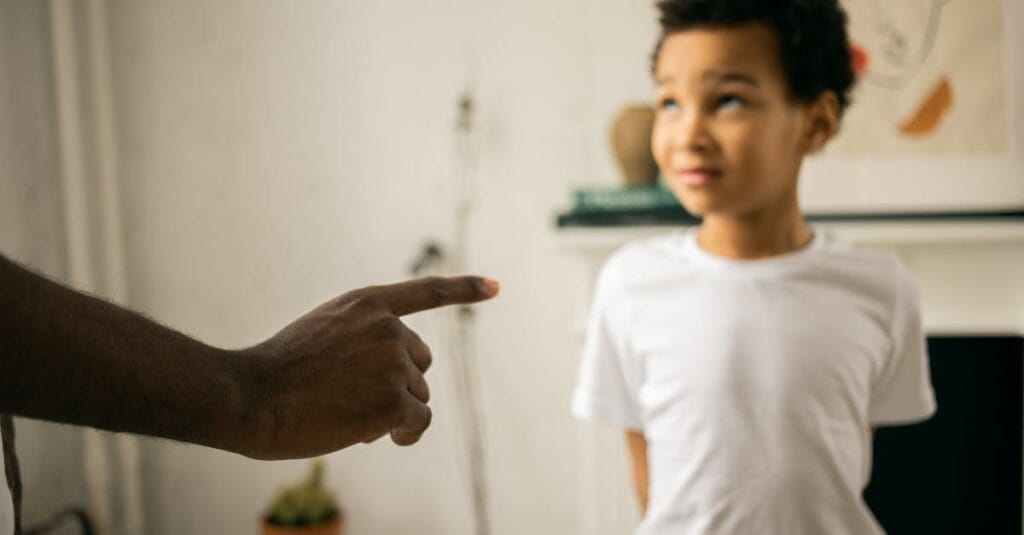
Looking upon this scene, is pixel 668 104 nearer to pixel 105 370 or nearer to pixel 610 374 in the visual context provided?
pixel 610 374

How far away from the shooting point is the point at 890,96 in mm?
1701

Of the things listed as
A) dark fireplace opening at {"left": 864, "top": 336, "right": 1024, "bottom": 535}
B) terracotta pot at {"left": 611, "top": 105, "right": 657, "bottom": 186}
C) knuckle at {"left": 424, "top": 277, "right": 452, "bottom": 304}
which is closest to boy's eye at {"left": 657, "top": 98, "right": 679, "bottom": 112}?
knuckle at {"left": 424, "top": 277, "right": 452, "bottom": 304}

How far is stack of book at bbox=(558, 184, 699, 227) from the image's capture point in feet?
5.47

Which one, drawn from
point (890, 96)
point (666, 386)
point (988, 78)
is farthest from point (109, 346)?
point (988, 78)

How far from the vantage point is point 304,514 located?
72.0 inches

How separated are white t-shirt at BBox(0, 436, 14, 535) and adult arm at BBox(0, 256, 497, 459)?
227 mm

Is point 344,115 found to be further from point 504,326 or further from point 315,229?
point 504,326

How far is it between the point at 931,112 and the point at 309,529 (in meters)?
1.66

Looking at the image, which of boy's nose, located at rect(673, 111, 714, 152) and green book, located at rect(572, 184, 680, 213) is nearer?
boy's nose, located at rect(673, 111, 714, 152)

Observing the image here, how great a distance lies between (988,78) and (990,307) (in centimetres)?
49

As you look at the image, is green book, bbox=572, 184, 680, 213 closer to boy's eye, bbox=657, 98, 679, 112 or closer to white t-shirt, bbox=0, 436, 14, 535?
boy's eye, bbox=657, 98, 679, 112

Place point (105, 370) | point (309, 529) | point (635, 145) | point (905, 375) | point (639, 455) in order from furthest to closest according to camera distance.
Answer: point (309, 529) → point (635, 145) → point (639, 455) → point (905, 375) → point (105, 370)

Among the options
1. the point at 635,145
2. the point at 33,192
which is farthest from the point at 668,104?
the point at 33,192

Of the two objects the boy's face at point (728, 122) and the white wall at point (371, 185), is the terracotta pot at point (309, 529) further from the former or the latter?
the boy's face at point (728, 122)
